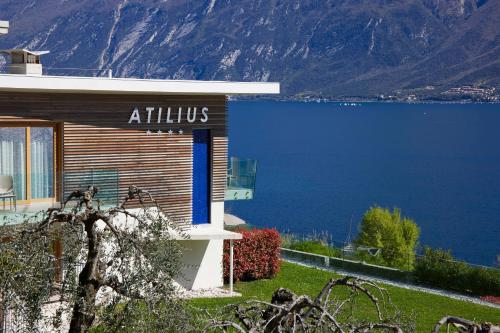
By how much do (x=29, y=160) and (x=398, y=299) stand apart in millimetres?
9104

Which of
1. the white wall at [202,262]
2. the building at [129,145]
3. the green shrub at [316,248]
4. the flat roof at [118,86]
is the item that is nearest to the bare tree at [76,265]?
the flat roof at [118,86]

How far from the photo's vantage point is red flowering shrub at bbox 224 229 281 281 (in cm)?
2391

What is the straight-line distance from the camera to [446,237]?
56.5m

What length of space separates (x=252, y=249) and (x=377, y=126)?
14056 centimetres

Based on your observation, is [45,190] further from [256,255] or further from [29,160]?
[256,255]

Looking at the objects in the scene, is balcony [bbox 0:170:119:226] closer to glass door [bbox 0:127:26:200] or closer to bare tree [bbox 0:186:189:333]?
glass door [bbox 0:127:26:200]

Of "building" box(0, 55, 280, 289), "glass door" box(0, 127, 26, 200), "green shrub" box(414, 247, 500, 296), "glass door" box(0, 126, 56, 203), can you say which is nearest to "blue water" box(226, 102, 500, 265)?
"green shrub" box(414, 247, 500, 296)

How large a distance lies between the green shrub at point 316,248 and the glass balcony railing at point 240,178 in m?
5.73

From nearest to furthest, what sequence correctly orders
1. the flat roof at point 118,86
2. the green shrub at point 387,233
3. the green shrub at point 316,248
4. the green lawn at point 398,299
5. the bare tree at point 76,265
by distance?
the bare tree at point 76,265
the flat roof at point 118,86
the green lawn at point 398,299
the green shrub at point 316,248
the green shrub at point 387,233

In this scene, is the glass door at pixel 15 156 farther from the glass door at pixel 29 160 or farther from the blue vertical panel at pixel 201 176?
the blue vertical panel at pixel 201 176

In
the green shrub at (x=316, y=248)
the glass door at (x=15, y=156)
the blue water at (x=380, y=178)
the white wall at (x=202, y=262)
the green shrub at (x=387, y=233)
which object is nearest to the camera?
the glass door at (x=15, y=156)

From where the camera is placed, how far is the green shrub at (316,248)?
29.4 meters

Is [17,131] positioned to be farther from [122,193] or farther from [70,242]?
[70,242]

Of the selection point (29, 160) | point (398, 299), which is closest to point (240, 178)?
point (398, 299)
